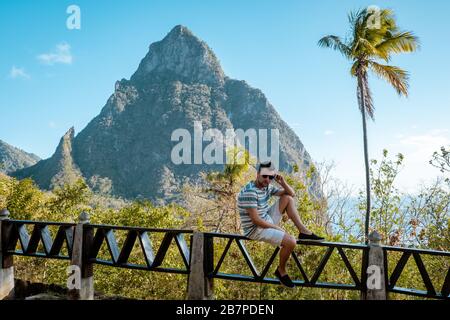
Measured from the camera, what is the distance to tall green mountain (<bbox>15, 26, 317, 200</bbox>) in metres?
101

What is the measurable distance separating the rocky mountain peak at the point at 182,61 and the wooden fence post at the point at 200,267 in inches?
4845

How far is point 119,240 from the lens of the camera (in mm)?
19641

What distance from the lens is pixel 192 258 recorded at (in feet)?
20.5

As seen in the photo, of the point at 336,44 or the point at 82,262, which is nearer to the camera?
the point at 82,262

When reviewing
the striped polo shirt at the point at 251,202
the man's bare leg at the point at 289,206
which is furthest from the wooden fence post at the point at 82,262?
the man's bare leg at the point at 289,206

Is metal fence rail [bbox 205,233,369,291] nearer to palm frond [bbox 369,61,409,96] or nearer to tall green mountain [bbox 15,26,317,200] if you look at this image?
palm frond [bbox 369,61,409,96]

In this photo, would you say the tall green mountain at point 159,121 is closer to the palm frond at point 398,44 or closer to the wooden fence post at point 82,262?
the palm frond at point 398,44

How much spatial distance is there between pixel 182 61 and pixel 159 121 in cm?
2472

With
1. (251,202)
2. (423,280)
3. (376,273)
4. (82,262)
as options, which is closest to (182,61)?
(82,262)

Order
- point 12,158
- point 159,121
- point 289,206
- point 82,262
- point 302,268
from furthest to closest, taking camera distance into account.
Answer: point 159,121 → point 12,158 → point 82,262 → point 302,268 → point 289,206

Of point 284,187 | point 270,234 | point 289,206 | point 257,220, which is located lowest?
point 270,234

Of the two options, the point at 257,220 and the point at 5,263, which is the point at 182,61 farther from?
the point at 257,220

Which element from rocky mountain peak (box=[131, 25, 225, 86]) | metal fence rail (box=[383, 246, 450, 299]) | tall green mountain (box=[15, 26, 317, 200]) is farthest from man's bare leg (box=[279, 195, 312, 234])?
rocky mountain peak (box=[131, 25, 225, 86])
